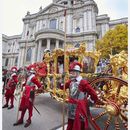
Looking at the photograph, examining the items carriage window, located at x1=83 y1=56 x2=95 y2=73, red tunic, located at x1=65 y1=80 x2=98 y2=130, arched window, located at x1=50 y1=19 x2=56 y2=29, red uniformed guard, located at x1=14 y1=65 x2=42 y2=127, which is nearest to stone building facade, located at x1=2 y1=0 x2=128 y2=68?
arched window, located at x1=50 y1=19 x2=56 y2=29

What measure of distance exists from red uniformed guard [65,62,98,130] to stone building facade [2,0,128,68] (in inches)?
816

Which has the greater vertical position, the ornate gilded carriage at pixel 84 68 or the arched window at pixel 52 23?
the arched window at pixel 52 23

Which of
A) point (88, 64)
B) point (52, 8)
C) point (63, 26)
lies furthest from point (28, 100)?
point (52, 8)

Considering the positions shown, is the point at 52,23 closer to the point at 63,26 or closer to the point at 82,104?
the point at 63,26

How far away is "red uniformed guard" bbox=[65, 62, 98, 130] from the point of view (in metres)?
2.53

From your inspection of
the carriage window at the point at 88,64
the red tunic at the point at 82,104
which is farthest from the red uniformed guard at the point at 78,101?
the carriage window at the point at 88,64

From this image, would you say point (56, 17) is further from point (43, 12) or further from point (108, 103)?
point (108, 103)

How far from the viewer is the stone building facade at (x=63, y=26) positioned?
25.6 m

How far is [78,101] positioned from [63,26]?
27.6 metres

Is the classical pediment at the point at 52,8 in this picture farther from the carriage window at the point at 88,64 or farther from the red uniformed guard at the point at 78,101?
the red uniformed guard at the point at 78,101

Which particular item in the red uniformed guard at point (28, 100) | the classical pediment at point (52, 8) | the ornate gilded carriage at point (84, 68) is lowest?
the red uniformed guard at point (28, 100)

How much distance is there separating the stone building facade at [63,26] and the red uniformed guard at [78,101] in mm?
20716

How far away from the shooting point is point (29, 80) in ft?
14.2

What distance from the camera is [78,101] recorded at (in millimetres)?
2617
